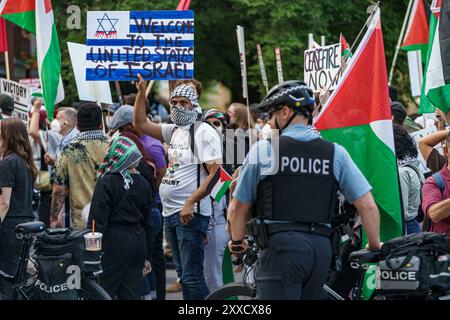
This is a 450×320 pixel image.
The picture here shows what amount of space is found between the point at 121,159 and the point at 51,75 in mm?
2885

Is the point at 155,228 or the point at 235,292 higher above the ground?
the point at 235,292

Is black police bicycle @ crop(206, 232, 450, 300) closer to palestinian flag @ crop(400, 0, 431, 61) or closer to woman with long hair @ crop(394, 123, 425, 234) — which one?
woman with long hair @ crop(394, 123, 425, 234)

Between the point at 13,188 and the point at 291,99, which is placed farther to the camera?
the point at 13,188

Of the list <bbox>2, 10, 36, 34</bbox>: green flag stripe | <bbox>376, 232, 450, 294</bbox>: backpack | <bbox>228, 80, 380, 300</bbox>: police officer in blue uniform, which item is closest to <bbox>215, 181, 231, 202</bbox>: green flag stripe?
<bbox>228, 80, 380, 300</bbox>: police officer in blue uniform

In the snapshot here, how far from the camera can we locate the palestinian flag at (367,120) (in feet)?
23.6

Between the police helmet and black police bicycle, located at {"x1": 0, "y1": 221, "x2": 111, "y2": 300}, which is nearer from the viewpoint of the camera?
the police helmet

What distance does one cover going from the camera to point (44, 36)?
11055 millimetres

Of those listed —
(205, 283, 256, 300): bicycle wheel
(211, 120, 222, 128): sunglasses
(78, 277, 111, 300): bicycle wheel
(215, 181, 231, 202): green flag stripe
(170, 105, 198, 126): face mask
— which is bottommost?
(78, 277, 111, 300): bicycle wheel

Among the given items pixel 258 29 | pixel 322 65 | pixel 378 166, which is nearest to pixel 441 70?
pixel 378 166

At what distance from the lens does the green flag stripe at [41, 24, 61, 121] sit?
1045 cm

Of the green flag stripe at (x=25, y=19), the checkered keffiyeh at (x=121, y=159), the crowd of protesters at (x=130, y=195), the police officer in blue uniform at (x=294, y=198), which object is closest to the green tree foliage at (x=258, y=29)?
the green flag stripe at (x=25, y=19)

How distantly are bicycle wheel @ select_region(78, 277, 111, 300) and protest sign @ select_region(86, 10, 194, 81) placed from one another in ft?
7.46

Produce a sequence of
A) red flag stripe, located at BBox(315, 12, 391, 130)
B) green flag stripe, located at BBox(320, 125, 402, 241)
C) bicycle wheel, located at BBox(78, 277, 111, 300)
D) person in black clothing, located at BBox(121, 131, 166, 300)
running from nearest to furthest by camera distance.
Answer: green flag stripe, located at BBox(320, 125, 402, 241) < red flag stripe, located at BBox(315, 12, 391, 130) < bicycle wheel, located at BBox(78, 277, 111, 300) < person in black clothing, located at BBox(121, 131, 166, 300)

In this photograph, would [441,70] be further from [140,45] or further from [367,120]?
[140,45]
